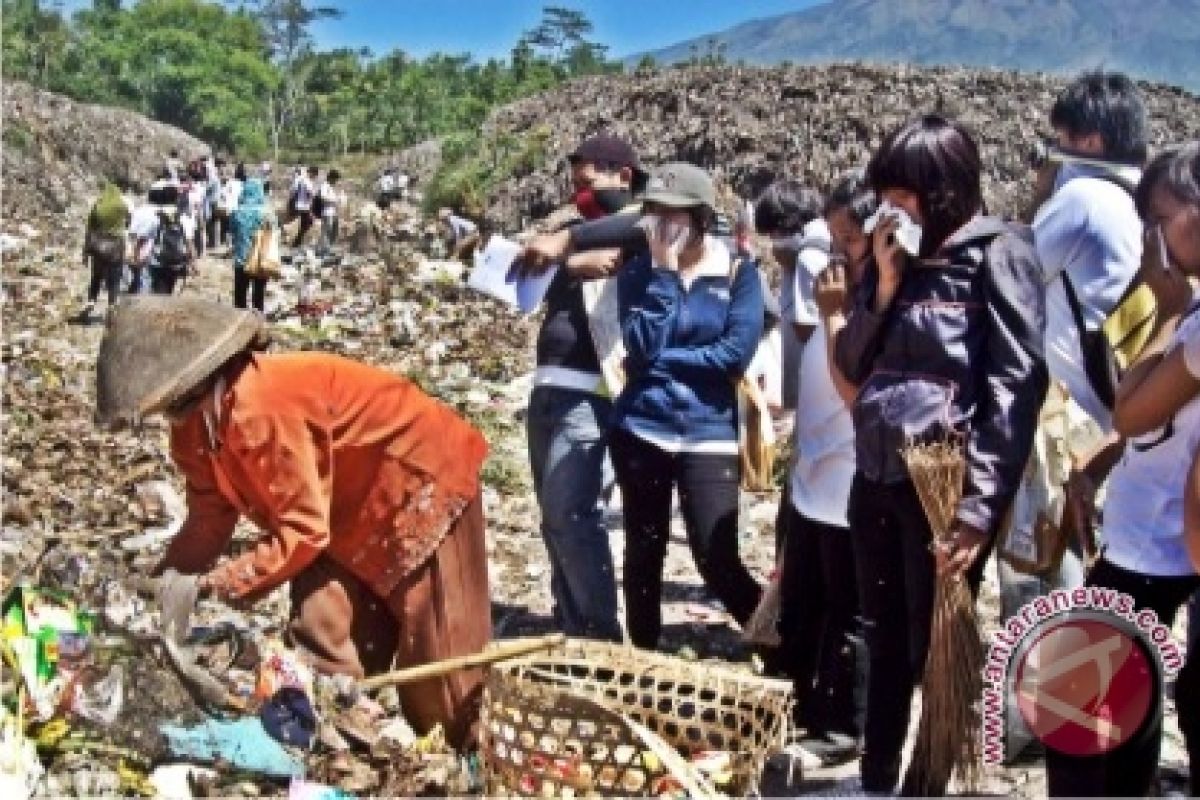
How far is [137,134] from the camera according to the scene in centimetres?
3106

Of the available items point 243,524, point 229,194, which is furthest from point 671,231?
point 229,194

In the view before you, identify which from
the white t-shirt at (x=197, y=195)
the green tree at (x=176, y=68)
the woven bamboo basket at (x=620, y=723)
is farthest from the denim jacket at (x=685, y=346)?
the green tree at (x=176, y=68)

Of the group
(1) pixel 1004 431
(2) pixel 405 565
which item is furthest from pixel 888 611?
(2) pixel 405 565

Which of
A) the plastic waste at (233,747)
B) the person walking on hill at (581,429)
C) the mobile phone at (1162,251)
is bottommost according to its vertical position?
the plastic waste at (233,747)

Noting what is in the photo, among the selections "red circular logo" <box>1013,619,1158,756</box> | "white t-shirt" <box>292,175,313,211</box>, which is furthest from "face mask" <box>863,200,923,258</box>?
"white t-shirt" <box>292,175,313,211</box>

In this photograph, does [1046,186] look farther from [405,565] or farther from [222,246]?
[222,246]

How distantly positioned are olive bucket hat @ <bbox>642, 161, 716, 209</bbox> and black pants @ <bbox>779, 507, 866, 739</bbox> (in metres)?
0.88

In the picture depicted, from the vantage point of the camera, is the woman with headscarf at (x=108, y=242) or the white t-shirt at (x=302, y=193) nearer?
the woman with headscarf at (x=108, y=242)

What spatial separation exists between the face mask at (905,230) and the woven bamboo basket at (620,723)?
0.92 m

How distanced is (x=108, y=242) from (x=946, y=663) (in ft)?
36.5

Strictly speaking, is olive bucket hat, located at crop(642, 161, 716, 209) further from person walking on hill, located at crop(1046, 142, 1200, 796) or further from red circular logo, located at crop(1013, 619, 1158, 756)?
red circular logo, located at crop(1013, 619, 1158, 756)

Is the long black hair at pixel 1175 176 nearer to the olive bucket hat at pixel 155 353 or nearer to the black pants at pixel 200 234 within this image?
the olive bucket hat at pixel 155 353

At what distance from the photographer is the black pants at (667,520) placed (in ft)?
14.0

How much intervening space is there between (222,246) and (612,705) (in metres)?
18.8
